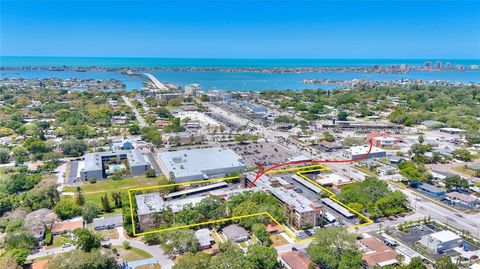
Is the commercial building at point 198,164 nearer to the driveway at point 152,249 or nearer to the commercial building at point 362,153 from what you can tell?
the driveway at point 152,249

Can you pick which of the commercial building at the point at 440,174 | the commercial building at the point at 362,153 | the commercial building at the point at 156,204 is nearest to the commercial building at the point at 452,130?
the commercial building at the point at 362,153

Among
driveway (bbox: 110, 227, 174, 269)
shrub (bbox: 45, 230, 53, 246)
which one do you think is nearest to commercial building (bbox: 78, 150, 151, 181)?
shrub (bbox: 45, 230, 53, 246)

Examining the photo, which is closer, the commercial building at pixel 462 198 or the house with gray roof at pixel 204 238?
the house with gray roof at pixel 204 238

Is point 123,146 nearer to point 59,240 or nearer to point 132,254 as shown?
point 59,240

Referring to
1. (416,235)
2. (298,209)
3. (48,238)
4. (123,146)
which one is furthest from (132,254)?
(123,146)

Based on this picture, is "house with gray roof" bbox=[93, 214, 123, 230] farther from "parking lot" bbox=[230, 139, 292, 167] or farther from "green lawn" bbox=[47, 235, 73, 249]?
"parking lot" bbox=[230, 139, 292, 167]
